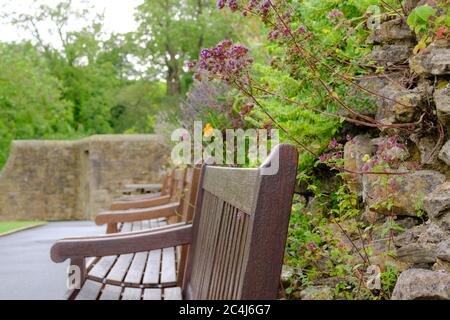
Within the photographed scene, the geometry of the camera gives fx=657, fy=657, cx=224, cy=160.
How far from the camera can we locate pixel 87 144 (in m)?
23.1

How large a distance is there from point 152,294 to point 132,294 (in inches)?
4.5

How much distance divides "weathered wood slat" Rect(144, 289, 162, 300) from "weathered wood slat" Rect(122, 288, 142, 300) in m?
0.03

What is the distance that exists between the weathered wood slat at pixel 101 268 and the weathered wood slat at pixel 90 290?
0.04 m

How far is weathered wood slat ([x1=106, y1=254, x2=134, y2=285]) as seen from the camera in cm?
390

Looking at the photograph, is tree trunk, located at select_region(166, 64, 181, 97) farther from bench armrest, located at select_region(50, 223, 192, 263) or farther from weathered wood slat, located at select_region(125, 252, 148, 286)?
bench armrest, located at select_region(50, 223, 192, 263)

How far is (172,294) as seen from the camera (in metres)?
3.66

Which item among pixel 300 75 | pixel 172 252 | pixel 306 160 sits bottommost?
pixel 172 252

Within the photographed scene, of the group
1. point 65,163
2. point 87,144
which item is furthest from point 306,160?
point 65,163

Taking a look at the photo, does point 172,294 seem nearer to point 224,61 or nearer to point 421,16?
point 224,61

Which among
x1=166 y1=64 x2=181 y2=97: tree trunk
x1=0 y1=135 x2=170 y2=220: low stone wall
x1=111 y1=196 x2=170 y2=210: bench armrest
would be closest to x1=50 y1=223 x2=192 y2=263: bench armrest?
x1=111 y1=196 x2=170 y2=210: bench armrest

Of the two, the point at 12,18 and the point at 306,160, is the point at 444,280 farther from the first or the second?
the point at 12,18
